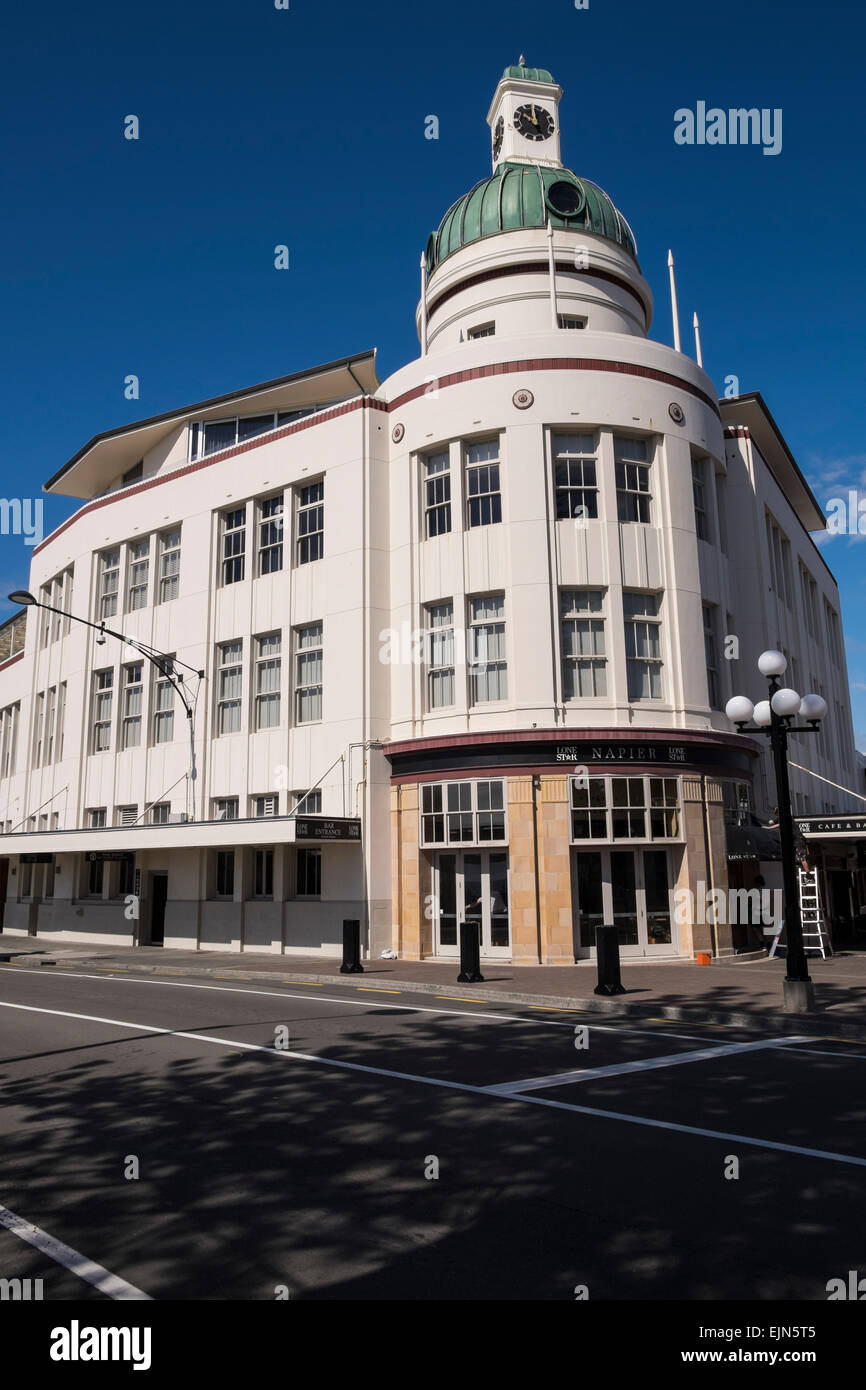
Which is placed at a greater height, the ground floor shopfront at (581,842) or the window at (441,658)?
the window at (441,658)

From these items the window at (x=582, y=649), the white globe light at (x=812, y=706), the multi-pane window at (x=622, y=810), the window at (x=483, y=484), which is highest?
the window at (x=483, y=484)

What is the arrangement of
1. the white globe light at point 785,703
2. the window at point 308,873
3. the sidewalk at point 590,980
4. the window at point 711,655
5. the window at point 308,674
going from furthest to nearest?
the window at point 308,674 → the window at point 308,873 → the window at point 711,655 → the white globe light at point 785,703 → the sidewalk at point 590,980

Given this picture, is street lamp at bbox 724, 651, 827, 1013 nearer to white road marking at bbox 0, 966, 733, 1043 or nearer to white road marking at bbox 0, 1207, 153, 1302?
white road marking at bbox 0, 966, 733, 1043

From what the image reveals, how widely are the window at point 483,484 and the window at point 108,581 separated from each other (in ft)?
48.4

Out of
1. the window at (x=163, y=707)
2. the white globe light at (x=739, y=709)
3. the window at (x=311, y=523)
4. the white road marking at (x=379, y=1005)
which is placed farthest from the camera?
the window at (x=163, y=707)

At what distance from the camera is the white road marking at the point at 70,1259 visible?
4.62 meters

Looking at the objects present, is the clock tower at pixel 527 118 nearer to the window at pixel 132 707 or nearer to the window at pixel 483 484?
the window at pixel 483 484

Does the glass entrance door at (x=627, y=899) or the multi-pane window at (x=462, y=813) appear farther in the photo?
the multi-pane window at (x=462, y=813)

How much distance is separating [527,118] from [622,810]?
80.6 ft

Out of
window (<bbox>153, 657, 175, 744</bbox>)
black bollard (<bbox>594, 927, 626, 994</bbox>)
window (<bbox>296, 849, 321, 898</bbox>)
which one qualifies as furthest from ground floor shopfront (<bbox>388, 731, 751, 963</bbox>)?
window (<bbox>153, 657, 175, 744</bbox>)

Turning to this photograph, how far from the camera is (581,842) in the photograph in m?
22.0

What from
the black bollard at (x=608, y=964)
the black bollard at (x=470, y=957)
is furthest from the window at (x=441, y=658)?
the black bollard at (x=608, y=964)

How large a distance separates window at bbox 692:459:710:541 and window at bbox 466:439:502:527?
5.33 meters
